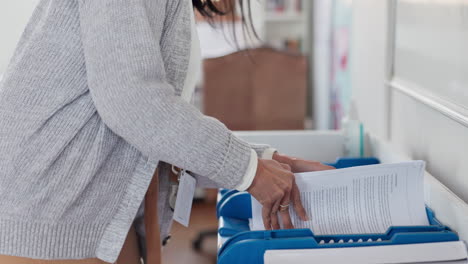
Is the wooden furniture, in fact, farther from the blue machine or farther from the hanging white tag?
the blue machine

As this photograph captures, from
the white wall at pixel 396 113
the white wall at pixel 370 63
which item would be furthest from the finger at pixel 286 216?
the white wall at pixel 370 63

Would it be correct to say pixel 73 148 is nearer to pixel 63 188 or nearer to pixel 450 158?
pixel 63 188

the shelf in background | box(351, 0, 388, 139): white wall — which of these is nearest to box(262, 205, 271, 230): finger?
box(351, 0, 388, 139): white wall

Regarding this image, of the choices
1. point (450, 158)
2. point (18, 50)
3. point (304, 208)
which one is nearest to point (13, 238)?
point (18, 50)

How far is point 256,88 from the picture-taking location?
3.65 metres

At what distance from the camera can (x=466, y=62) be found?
97cm

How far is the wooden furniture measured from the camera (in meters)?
3.63

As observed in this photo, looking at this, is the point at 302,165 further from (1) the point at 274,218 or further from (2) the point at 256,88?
(2) the point at 256,88

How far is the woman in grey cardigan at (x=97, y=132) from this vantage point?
0.79 meters

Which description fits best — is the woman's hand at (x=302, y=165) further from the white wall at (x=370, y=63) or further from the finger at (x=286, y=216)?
A: the white wall at (x=370, y=63)

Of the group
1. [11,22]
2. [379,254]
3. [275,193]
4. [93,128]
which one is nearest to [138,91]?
[93,128]

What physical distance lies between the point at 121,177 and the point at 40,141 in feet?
0.43

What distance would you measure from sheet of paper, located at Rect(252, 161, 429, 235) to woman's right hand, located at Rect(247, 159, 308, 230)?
0.04 metres

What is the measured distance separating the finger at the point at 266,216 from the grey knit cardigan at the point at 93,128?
0.31 feet
